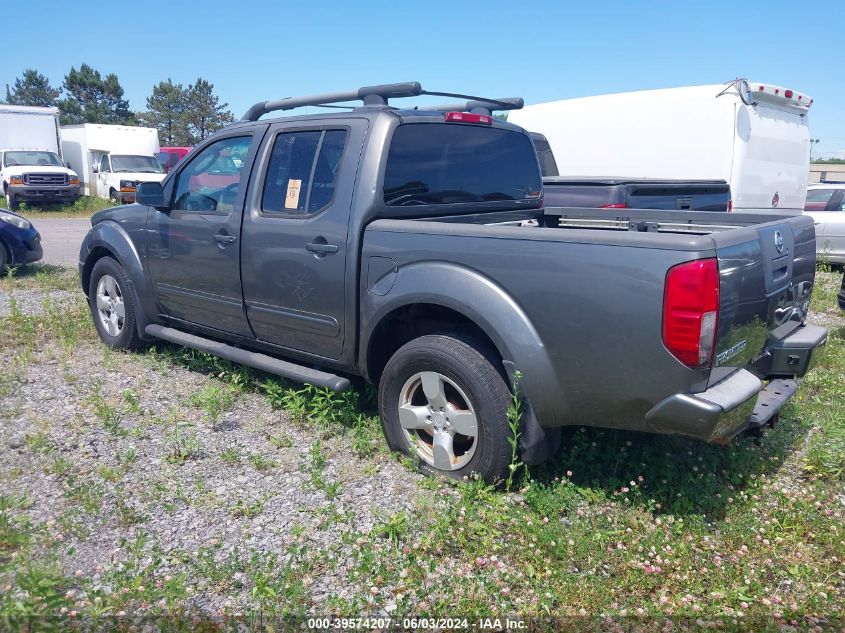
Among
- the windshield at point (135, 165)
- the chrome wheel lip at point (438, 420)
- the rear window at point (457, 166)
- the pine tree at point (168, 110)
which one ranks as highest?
the pine tree at point (168, 110)

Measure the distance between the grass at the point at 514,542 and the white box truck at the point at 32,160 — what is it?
65.4 feet

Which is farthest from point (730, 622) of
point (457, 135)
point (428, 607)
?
point (457, 135)

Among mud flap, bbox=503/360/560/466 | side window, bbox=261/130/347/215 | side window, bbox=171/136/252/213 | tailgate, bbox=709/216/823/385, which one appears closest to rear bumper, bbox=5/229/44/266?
side window, bbox=171/136/252/213

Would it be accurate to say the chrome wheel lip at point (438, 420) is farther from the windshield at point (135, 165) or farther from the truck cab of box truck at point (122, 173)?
the windshield at point (135, 165)

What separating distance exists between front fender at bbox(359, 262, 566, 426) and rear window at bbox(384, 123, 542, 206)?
66cm

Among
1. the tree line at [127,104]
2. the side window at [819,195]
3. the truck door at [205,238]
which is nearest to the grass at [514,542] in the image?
the truck door at [205,238]

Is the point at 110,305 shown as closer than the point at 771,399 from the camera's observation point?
No

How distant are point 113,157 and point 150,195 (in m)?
20.8

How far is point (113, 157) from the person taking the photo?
2355 centimetres

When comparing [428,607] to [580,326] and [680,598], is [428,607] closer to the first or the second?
[680,598]

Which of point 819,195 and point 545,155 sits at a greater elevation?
point 545,155

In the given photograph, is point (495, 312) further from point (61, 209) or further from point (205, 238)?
point (61, 209)

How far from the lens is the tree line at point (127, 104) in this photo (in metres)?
59.5

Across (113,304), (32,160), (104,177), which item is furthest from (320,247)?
(104,177)
